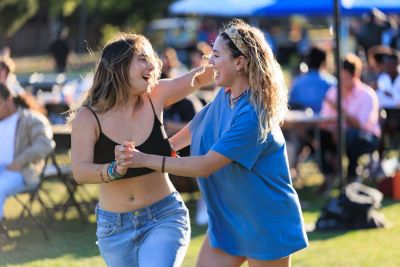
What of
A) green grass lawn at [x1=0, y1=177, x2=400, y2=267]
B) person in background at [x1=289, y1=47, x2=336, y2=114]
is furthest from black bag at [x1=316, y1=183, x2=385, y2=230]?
person in background at [x1=289, y1=47, x2=336, y2=114]

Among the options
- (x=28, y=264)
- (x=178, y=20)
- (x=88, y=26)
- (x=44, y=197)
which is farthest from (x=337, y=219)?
(x=88, y=26)

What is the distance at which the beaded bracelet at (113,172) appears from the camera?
15.5 feet

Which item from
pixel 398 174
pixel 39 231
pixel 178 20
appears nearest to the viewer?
pixel 39 231

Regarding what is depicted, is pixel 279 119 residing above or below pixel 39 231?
above

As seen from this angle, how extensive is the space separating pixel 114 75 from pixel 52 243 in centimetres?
417

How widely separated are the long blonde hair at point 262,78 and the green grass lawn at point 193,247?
3.15 meters

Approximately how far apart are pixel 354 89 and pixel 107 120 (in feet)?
22.1

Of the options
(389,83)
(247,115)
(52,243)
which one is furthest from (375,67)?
(247,115)

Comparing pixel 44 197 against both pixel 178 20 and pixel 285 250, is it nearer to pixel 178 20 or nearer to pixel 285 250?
pixel 285 250

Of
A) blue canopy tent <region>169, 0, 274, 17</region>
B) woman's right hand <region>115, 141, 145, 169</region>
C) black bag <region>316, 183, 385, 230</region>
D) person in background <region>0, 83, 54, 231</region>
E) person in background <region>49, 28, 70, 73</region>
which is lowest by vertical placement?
person in background <region>49, 28, 70, 73</region>

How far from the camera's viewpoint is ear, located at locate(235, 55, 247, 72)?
15.6ft

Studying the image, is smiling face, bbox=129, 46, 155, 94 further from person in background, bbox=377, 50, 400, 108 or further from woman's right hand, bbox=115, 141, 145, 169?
person in background, bbox=377, 50, 400, 108

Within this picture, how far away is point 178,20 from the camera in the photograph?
143ft

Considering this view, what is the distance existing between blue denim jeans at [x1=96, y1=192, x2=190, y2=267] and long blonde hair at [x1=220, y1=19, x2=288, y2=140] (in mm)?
664
